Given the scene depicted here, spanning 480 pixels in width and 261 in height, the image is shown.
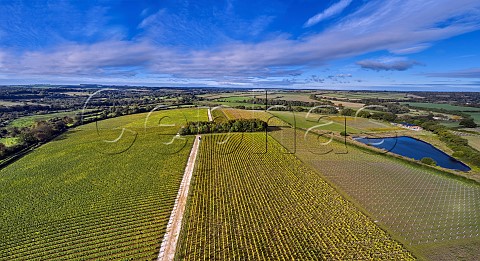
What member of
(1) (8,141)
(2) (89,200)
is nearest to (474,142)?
(2) (89,200)

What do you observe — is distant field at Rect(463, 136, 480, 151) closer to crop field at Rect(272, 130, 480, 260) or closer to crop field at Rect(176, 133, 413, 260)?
crop field at Rect(272, 130, 480, 260)

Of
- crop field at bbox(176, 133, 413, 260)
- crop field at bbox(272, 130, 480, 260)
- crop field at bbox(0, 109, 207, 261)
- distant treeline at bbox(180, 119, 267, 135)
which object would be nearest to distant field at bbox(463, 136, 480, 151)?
crop field at bbox(272, 130, 480, 260)

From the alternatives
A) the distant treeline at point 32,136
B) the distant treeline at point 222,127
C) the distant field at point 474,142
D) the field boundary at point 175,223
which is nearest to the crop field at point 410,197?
the field boundary at point 175,223

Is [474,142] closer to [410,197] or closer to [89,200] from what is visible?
[410,197]

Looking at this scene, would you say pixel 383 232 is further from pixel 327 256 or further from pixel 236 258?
pixel 236 258

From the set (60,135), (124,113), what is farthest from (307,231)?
(124,113)
